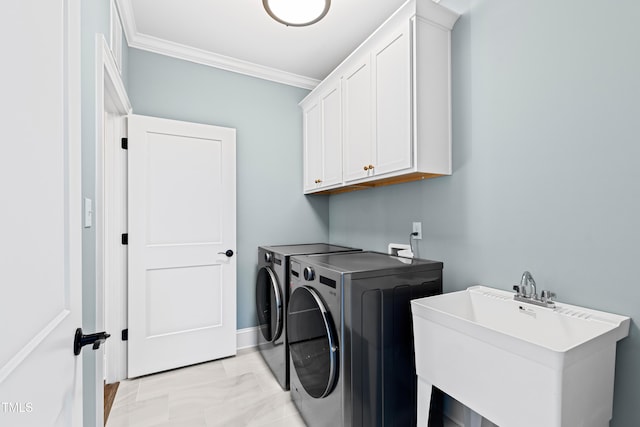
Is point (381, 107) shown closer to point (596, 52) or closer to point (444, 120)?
point (444, 120)

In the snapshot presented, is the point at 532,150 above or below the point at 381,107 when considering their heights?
below

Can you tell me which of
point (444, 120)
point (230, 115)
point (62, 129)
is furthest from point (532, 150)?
point (230, 115)

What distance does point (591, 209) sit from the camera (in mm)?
1176

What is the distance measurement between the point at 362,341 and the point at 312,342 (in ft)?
1.22

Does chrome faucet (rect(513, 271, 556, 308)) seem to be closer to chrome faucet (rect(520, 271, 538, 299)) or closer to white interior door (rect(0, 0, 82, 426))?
chrome faucet (rect(520, 271, 538, 299))

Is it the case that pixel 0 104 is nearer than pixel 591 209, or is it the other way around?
pixel 0 104

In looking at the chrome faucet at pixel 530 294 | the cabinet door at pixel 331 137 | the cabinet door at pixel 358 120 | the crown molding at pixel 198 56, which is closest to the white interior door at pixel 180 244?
the crown molding at pixel 198 56

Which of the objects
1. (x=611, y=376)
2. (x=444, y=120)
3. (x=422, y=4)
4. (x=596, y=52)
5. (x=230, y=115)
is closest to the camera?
(x=611, y=376)

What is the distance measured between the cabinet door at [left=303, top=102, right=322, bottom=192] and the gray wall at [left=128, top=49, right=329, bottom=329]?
17 centimetres

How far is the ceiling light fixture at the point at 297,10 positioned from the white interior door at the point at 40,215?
114cm

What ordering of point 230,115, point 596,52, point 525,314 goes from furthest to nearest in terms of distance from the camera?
1. point 230,115
2. point 525,314
3. point 596,52

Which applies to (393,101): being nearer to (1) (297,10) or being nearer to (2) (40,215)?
(1) (297,10)

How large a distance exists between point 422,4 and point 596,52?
32.8 inches

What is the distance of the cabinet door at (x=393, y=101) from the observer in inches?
64.0
